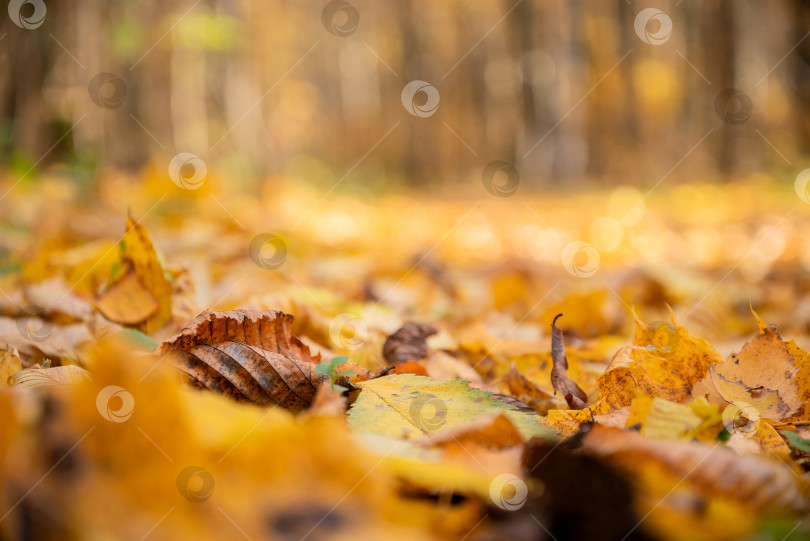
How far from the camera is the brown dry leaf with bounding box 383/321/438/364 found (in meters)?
1.16

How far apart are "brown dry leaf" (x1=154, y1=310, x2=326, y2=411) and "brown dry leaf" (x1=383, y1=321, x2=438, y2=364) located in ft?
1.16

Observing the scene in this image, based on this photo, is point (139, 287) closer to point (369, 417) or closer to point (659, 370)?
point (369, 417)

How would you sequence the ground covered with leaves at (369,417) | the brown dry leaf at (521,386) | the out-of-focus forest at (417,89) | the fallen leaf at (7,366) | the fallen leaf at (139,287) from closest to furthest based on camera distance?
the ground covered with leaves at (369,417), the fallen leaf at (7,366), the brown dry leaf at (521,386), the fallen leaf at (139,287), the out-of-focus forest at (417,89)

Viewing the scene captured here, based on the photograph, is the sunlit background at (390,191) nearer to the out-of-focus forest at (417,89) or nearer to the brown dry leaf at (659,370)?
the out-of-focus forest at (417,89)

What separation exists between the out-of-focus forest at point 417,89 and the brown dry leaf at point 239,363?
3481 mm

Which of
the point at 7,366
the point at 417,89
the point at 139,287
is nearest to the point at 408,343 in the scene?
the point at 139,287

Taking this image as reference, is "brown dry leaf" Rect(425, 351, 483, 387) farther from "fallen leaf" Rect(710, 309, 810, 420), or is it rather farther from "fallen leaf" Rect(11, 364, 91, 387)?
"fallen leaf" Rect(11, 364, 91, 387)

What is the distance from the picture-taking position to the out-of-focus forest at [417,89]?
461 cm

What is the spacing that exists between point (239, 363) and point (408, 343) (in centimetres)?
45

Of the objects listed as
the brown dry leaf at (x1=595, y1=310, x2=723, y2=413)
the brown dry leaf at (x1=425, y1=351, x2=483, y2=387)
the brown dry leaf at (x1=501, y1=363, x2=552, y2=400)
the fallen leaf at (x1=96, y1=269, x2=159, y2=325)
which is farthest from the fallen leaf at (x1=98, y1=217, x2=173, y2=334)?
the brown dry leaf at (x1=595, y1=310, x2=723, y2=413)

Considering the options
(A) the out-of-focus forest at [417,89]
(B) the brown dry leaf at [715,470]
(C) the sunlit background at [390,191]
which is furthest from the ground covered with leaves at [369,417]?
(A) the out-of-focus forest at [417,89]

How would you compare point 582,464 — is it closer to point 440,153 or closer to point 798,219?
point 798,219

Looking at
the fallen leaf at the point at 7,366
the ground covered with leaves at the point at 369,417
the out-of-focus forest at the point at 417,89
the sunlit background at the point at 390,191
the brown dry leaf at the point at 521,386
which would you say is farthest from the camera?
the out-of-focus forest at the point at 417,89

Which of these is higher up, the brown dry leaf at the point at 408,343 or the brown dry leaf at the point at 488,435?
the brown dry leaf at the point at 408,343
